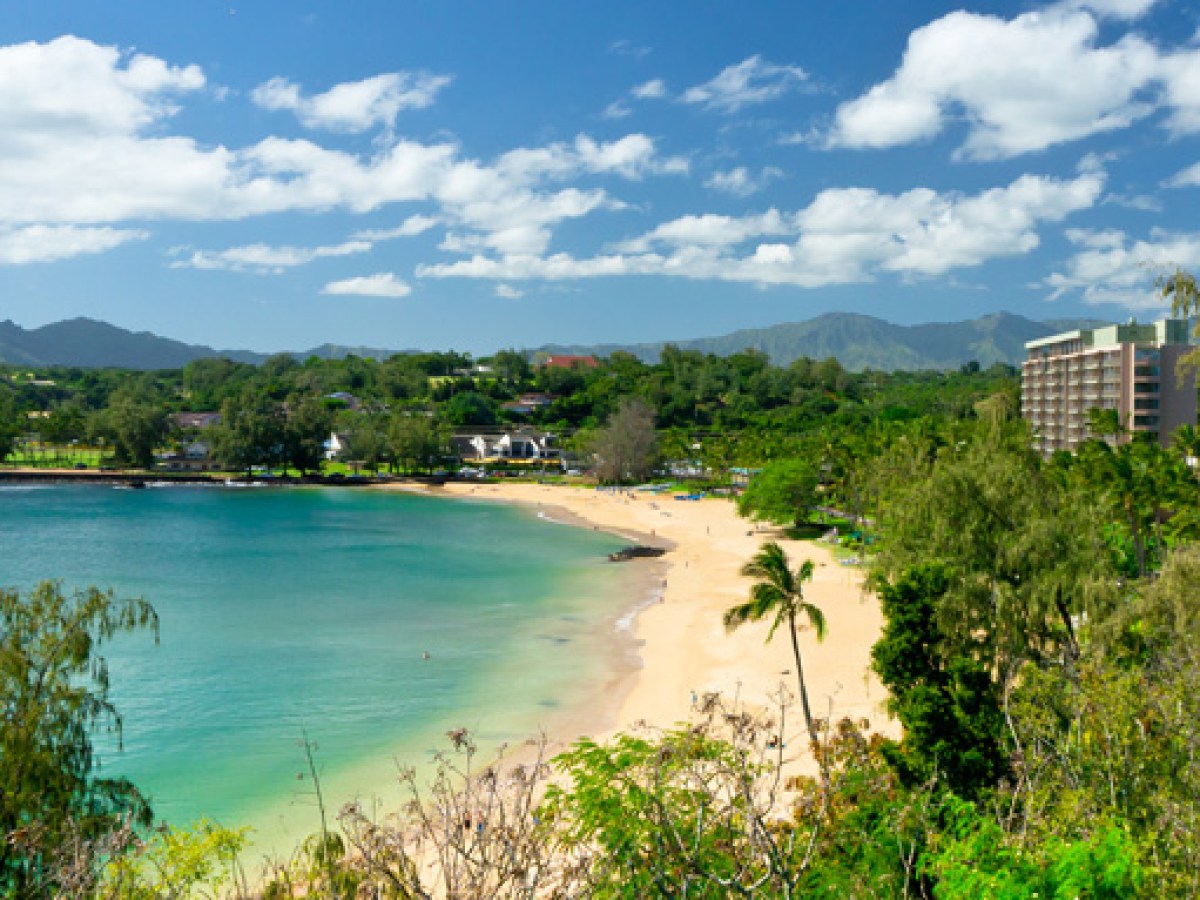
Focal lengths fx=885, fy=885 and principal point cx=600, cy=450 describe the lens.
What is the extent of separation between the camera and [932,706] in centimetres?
1966

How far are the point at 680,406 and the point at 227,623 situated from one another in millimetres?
116552

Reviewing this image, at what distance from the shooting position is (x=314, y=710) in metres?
33.1

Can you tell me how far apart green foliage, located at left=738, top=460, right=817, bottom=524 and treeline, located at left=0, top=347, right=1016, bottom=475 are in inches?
731

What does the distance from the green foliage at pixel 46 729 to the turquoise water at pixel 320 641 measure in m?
9.52

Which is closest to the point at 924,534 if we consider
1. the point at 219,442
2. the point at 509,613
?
the point at 509,613

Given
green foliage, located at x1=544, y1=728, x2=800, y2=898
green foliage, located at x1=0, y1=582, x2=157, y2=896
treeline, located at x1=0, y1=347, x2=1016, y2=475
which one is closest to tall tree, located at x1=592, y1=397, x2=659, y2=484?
treeline, located at x1=0, y1=347, x2=1016, y2=475

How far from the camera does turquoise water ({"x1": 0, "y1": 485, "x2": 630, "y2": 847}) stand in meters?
28.5

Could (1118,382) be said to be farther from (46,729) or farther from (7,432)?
(7,432)

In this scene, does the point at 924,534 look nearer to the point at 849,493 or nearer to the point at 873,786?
the point at 873,786

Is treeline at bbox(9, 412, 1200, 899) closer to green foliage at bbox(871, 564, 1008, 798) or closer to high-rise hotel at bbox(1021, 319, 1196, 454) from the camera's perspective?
green foliage at bbox(871, 564, 1008, 798)

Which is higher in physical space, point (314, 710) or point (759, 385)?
point (759, 385)

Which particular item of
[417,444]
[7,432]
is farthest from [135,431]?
[417,444]

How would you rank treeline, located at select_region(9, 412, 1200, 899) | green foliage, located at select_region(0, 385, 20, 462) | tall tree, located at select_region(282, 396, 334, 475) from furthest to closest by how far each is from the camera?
green foliage, located at select_region(0, 385, 20, 462), tall tree, located at select_region(282, 396, 334, 475), treeline, located at select_region(9, 412, 1200, 899)

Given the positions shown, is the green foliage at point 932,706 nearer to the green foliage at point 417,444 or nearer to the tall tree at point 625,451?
the tall tree at point 625,451
